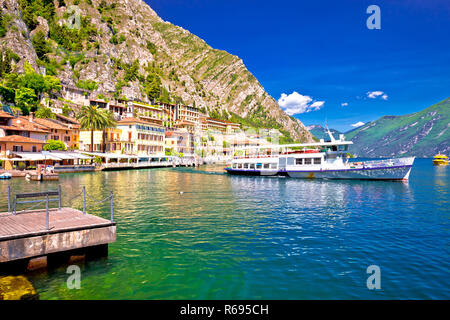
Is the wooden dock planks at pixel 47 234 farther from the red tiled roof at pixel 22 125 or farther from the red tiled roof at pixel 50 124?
the red tiled roof at pixel 50 124

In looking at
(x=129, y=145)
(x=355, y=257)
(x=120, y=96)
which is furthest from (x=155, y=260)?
(x=120, y=96)

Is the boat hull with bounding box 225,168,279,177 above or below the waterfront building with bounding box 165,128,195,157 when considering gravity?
below

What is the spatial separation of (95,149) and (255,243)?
85252 mm

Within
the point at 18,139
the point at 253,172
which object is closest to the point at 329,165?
the point at 253,172

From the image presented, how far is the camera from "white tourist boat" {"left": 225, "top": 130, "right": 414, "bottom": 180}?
48906 millimetres

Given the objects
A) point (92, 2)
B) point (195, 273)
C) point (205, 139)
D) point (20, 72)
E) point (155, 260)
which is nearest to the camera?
point (195, 273)

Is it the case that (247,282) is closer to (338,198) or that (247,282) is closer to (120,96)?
(338,198)

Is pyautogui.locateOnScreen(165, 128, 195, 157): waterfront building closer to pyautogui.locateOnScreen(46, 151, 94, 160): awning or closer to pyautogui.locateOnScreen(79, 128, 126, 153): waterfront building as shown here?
pyautogui.locateOnScreen(79, 128, 126, 153): waterfront building

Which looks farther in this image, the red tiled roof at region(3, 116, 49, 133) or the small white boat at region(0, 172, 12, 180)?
the red tiled roof at region(3, 116, 49, 133)

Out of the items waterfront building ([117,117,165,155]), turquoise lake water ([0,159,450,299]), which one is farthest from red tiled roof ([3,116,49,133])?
turquoise lake water ([0,159,450,299])

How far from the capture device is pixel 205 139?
499 feet

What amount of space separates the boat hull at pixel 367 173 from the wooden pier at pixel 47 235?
47323 millimetres

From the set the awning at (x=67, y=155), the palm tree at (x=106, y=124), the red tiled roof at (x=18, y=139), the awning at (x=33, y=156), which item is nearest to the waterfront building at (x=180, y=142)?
the palm tree at (x=106, y=124)
